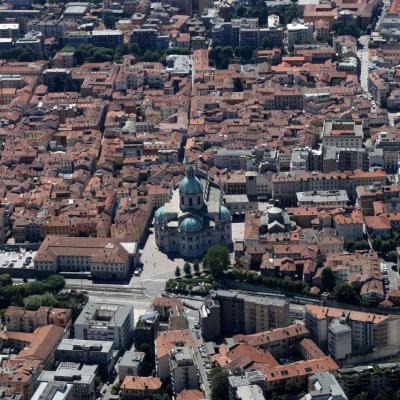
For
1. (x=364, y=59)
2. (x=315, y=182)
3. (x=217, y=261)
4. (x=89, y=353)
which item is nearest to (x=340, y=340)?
(x=217, y=261)

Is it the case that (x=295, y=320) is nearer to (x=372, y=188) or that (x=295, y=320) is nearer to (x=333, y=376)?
(x=333, y=376)

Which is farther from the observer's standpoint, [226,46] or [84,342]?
[226,46]

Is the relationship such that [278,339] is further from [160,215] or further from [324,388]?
[160,215]

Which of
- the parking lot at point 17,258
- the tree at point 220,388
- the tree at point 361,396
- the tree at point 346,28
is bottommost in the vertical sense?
the parking lot at point 17,258

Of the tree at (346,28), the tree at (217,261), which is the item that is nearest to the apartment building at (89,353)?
the tree at (217,261)

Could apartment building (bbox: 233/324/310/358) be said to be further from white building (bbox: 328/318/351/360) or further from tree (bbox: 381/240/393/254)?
tree (bbox: 381/240/393/254)

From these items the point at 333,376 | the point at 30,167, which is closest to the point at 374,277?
the point at 333,376

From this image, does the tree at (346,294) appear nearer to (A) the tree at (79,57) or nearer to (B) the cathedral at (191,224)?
→ (B) the cathedral at (191,224)
